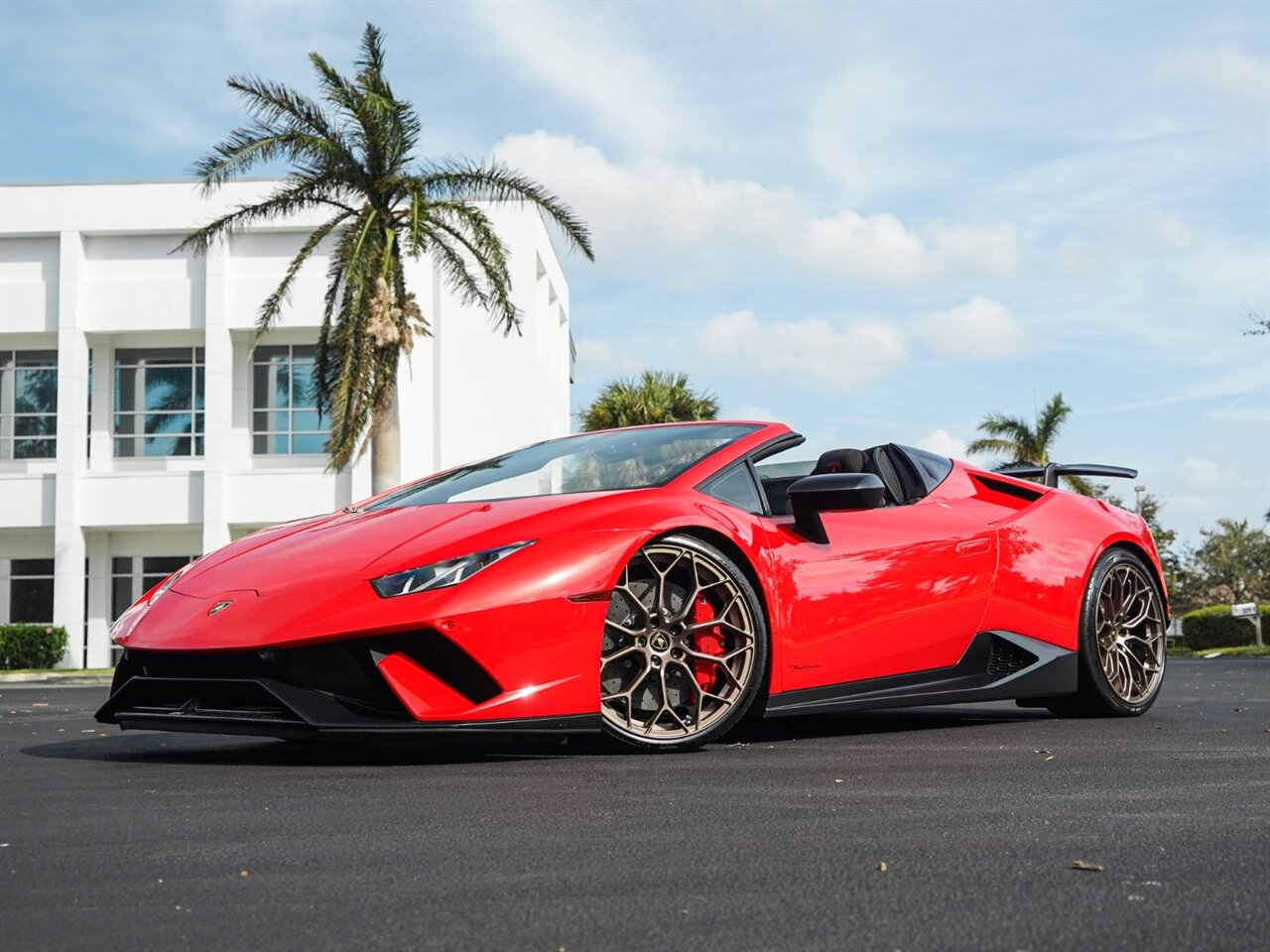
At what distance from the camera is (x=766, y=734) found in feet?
20.4

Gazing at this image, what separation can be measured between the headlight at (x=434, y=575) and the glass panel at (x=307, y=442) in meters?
31.8

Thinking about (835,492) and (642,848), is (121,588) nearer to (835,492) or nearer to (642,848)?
(835,492)

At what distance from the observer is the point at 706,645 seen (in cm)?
545

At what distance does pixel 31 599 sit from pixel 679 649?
Result: 111ft

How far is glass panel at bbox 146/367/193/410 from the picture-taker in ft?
119

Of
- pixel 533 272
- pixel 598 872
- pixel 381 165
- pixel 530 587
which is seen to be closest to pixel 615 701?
pixel 530 587

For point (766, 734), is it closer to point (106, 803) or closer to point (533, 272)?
point (106, 803)

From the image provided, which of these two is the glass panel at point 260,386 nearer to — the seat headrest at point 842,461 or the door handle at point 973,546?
the seat headrest at point 842,461

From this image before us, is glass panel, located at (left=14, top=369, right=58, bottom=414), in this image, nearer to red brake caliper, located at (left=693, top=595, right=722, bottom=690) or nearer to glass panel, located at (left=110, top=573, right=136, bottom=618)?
glass panel, located at (left=110, top=573, right=136, bottom=618)

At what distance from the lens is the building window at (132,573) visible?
36.2 m

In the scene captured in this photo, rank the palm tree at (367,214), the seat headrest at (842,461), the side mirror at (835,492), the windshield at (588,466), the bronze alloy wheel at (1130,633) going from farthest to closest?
the palm tree at (367,214)
the bronze alloy wheel at (1130,633)
the seat headrest at (842,461)
the windshield at (588,466)
the side mirror at (835,492)

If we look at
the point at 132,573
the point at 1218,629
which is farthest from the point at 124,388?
the point at 1218,629

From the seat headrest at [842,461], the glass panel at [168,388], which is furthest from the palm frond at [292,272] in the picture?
the seat headrest at [842,461]

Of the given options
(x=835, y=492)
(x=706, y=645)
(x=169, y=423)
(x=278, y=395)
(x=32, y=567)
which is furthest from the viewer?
(x=169, y=423)
